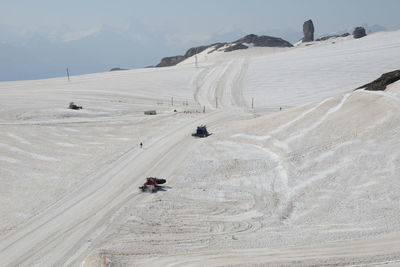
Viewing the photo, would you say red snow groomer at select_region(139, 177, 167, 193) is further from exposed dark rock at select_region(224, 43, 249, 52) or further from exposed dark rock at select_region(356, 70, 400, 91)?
exposed dark rock at select_region(224, 43, 249, 52)

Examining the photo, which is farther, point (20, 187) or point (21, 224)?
point (20, 187)

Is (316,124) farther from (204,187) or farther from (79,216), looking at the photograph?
(79,216)

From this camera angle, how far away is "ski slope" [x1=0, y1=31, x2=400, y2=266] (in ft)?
78.4

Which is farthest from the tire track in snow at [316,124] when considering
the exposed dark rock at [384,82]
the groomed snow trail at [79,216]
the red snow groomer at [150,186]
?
the red snow groomer at [150,186]

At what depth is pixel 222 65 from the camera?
132m

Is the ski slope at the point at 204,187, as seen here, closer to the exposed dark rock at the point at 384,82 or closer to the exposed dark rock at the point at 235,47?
the exposed dark rock at the point at 384,82

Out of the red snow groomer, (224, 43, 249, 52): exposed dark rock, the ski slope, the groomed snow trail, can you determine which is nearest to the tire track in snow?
the ski slope

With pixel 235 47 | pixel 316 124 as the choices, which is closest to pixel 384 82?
pixel 316 124

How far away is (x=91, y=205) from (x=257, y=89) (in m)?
67.3

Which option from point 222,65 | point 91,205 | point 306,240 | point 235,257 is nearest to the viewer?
point 235,257

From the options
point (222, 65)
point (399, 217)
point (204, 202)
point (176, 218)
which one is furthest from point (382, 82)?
point (222, 65)

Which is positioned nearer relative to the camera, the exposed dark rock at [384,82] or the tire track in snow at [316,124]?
the tire track in snow at [316,124]

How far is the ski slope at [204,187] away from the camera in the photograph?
2391 centimetres

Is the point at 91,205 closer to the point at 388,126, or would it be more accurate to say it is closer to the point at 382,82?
the point at 388,126
